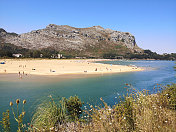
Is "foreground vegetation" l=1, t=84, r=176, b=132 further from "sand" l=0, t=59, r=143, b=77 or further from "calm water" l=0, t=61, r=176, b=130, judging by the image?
"sand" l=0, t=59, r=143, b=77

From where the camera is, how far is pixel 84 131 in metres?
4.95

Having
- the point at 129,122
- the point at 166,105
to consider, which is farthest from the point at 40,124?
the point at 166,105

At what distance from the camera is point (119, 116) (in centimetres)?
596

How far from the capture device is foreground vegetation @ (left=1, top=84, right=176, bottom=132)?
4262 mm

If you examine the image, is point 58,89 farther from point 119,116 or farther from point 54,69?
point 54,69

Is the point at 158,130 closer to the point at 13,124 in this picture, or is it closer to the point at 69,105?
the point at 69,105

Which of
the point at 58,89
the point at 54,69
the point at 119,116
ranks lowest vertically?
the point at 58,89

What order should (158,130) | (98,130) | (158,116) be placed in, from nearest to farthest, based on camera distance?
(158,130) → (98,130) → (158,116)

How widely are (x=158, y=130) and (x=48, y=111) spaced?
5.21 meters

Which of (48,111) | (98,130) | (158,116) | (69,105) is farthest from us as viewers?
(69,105)

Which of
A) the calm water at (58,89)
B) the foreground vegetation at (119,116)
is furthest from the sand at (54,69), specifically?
the foreground vegetation at (119,116)

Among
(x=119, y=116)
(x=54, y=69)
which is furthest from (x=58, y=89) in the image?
(x=54, y=69)

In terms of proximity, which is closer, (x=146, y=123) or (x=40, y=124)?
(x=146, y=123)

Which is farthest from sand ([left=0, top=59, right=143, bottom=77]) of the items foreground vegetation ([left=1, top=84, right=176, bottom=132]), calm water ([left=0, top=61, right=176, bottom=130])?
foreground vegetation ([left=1, top=84, right=176, bottom=132])
